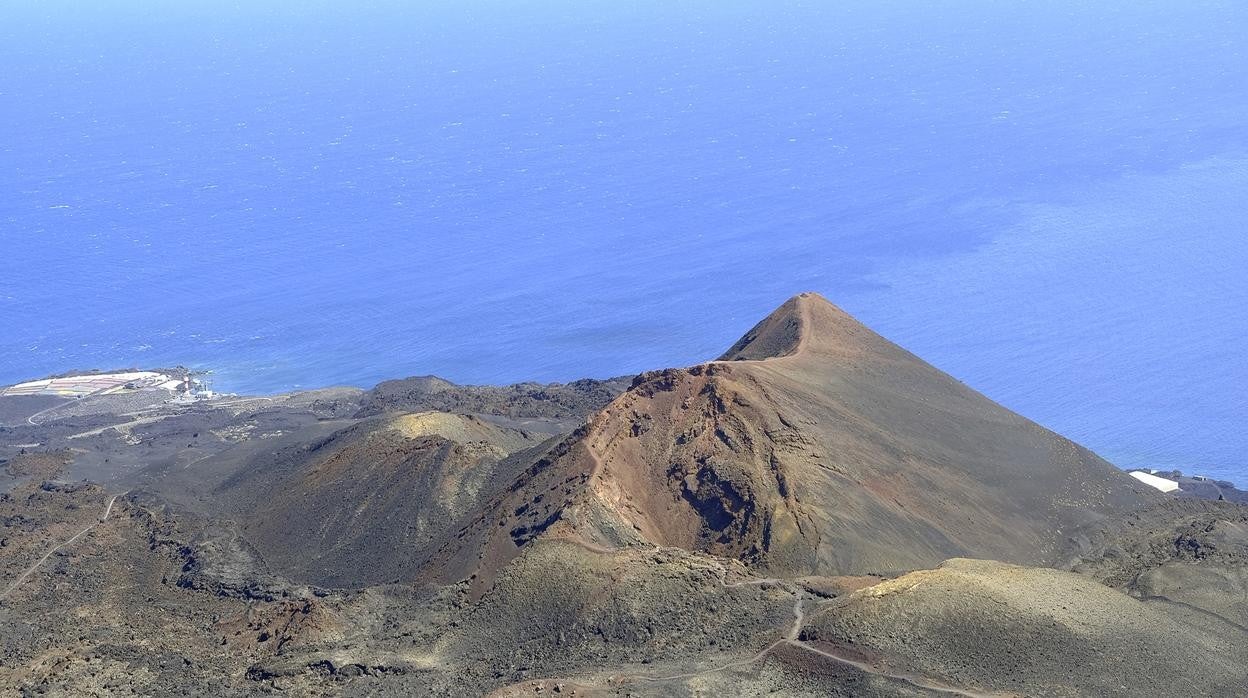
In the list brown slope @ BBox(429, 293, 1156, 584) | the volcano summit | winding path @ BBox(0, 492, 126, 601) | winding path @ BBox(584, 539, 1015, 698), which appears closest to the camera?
winding path @ BBox(584, 539, 1015, 698)

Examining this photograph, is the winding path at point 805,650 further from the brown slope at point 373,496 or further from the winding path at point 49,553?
the winding path at point 49,553

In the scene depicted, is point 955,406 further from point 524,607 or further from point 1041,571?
point 524,607

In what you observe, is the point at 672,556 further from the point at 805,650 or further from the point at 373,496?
the point at 373,496

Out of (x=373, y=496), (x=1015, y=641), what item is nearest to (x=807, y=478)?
(x=1015, y=641)

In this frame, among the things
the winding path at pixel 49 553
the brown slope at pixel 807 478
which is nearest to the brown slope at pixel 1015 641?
the brown slope at pixel 807 478

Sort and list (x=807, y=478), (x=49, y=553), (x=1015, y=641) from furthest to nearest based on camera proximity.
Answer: (x=49, y=553) < (x=807, y=478) < (x=1015, y=641)

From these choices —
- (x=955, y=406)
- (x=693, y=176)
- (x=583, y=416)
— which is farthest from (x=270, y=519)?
(x=693, y=176)

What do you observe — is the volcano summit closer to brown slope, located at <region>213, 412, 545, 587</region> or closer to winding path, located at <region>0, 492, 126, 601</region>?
brown slope, located at <region>213, 412, 545, 587</region>

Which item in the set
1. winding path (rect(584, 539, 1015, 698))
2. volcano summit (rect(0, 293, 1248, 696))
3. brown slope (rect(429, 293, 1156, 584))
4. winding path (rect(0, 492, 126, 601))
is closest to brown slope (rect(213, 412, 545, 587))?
volcano summit (rect(0, 293, 1248, 696))

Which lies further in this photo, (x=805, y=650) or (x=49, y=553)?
(x=49, y=553)
